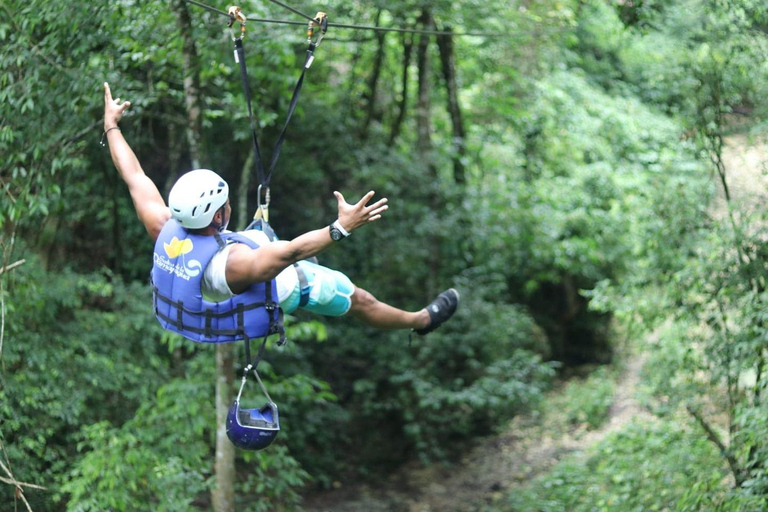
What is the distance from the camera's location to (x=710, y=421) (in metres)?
7.07

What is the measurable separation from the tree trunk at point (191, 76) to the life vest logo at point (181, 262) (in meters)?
2.04

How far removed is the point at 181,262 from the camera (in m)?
3.17

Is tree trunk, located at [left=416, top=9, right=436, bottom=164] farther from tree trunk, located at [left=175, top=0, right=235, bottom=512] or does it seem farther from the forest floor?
tree trunk, located at [left=175, top=0, right=235, bottom=512]

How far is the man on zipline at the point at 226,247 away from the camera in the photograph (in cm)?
282

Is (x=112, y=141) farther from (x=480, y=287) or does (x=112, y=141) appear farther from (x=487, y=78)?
(x=487, y=78)

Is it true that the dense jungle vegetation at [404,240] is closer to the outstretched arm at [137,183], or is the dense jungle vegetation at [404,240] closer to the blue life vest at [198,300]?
the outstretched arm at [137,183]

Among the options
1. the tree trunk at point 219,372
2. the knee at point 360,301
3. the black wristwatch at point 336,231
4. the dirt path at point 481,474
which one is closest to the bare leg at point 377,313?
the knee at point 360,301

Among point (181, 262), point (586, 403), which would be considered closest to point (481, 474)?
point (586, 403)

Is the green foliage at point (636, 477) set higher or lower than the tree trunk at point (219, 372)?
lower

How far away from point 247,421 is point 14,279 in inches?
103

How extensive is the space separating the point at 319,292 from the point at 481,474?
5686 millimetres

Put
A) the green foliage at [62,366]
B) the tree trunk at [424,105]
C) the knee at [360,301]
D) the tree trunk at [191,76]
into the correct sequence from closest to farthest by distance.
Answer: the knee at [360,301], the tree trunk at [191,76], the green foliage at [62,366], the tree trunk at [424,105]

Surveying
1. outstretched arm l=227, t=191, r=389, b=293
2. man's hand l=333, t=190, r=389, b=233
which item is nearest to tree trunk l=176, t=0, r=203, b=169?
outstretched arm l=227, t=191, r=389, b=293

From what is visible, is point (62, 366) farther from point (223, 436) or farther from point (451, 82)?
point (451, 82)
